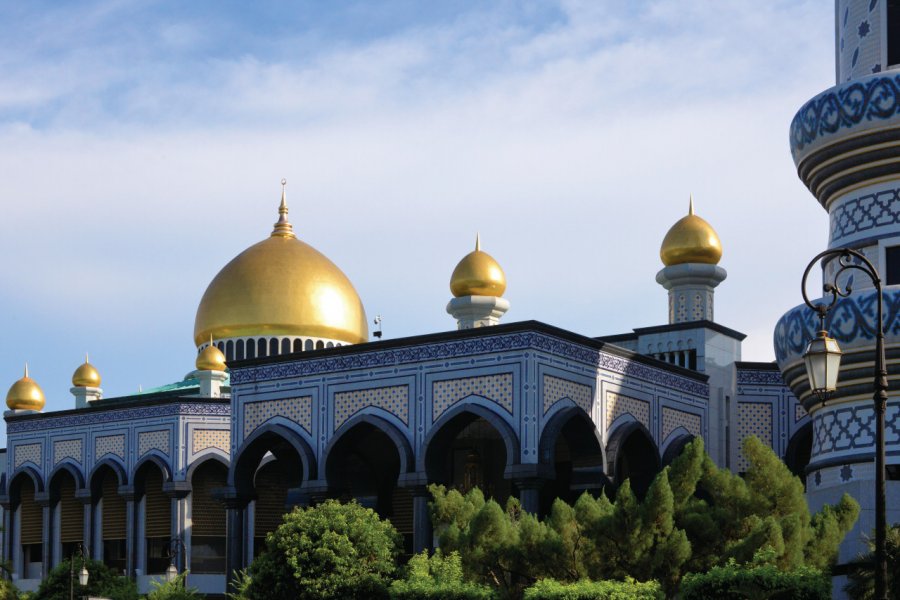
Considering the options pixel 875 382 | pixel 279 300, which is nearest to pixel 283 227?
pixel 279 300

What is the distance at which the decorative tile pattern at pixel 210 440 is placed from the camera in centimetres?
3578

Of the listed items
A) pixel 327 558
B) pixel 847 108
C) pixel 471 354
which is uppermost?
pixel 847 108

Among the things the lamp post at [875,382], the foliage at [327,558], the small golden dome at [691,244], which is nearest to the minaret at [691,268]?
the small golden dome at [691,244]

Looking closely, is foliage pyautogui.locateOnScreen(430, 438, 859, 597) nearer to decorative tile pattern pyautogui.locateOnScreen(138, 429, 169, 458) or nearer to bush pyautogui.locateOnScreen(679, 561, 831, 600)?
bush pyautogui.locateOnScreen(679, 561, 831, 600)

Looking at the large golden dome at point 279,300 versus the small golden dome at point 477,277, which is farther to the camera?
the large golden dome at point 279,300

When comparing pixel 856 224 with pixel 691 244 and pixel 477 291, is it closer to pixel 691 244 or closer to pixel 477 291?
pixel 691 244

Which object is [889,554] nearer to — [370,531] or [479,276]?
[370,531]

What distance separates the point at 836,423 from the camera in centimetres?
2239

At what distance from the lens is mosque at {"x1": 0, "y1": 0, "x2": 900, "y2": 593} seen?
2284 cm

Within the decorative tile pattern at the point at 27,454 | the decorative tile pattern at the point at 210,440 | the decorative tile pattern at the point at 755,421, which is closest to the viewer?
the decorative tile pattern at the point at 755,421

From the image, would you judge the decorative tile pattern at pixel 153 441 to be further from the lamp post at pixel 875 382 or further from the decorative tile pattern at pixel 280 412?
the lamp post at pixel 875 382

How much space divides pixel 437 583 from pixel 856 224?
8.12m

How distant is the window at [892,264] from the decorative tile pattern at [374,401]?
838cm

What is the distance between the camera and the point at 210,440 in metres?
36.0
